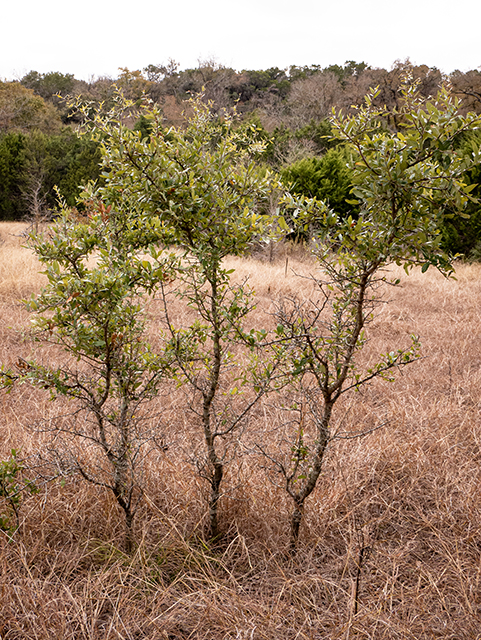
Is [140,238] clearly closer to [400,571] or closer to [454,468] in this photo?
[400,571]

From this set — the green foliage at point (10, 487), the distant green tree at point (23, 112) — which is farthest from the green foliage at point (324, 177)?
the distant green tree at point (23, 112)

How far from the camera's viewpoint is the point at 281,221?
4.39 feet

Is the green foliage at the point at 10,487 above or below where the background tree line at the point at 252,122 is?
below

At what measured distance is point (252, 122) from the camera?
6555mm

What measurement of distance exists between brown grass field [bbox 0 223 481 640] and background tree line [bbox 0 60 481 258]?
1979mm

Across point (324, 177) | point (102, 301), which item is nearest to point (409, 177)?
point (102, 301)

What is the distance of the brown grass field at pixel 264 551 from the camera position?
1536 mm

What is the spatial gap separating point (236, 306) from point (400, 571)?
1.31m

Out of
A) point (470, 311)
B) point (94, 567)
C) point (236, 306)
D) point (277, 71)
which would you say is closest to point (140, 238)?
point (236, 306)

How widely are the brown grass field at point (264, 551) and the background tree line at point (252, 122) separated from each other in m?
1.98

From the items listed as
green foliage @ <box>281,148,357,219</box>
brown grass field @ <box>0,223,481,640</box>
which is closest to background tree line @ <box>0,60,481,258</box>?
green foliage @ <box>281,148,357,219</box>

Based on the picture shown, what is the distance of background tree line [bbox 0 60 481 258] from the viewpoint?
1073 cm

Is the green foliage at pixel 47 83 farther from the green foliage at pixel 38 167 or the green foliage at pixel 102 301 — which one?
the green foliage at pixel 102 301

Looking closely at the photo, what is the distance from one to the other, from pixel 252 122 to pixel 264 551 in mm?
6136
